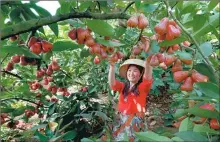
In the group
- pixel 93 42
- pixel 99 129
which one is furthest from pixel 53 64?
pixel 99 129

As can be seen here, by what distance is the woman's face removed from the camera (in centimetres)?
205

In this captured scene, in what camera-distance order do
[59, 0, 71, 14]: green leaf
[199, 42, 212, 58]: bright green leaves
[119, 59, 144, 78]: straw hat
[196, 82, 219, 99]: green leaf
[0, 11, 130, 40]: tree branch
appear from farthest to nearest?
[119, 59, 144, 78]: straw hat, [59, 0, 71, 14]: green leaf, [0, 11, 130, 40]: tree branch, [199, 42, 212, 58]: bright green leaves, [196, 82, 219, 99]: green leaf

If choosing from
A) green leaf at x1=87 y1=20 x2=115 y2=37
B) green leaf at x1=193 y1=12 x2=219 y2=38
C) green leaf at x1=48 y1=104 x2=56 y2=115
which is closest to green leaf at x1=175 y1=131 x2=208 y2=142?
green leaf at x1=193 y1=12 x2=219 y2=38

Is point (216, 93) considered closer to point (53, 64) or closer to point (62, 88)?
point (53, 64)

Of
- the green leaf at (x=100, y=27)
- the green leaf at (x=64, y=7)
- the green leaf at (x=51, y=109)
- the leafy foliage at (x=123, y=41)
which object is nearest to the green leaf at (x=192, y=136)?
the leafy foliage at (x=123, y=41)

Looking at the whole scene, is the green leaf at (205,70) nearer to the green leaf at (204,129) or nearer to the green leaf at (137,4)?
the green leaf at (204,129)

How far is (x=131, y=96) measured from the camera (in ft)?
6.75

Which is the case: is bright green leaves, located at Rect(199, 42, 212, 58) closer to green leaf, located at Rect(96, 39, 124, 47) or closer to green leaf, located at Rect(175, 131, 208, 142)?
green leaf, located at Rect(175, 131, 208, 142)

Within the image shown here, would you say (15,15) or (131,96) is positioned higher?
(15,15)

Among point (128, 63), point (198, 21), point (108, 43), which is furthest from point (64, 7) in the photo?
point (128, 63)

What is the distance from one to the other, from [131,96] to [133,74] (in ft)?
0.44

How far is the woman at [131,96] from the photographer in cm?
204

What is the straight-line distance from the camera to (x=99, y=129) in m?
2.95

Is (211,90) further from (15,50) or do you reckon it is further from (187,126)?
(15,50)
